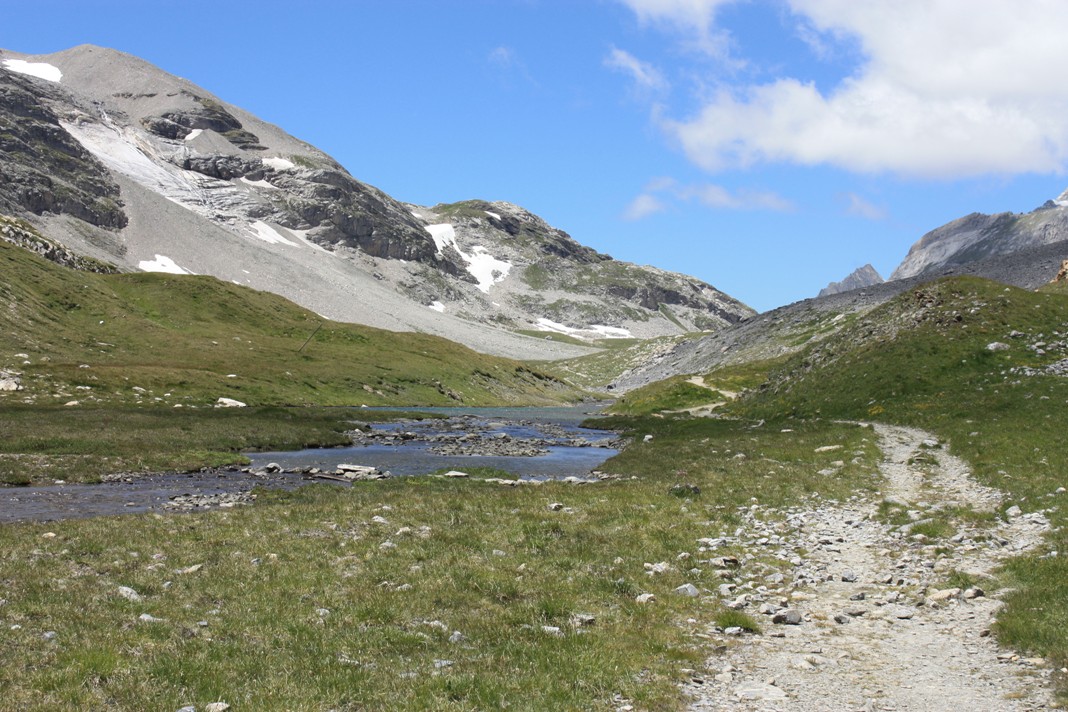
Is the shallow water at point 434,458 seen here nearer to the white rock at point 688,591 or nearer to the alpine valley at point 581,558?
the alpine valley at point 581,558

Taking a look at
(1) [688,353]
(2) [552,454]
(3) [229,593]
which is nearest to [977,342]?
(2) [552,454]

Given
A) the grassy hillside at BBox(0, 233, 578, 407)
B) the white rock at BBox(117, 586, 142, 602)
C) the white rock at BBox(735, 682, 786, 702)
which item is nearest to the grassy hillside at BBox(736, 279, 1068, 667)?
the white rock at BBox(735, 682, 786, 702)

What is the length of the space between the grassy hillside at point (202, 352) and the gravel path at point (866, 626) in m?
61.5

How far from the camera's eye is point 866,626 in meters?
13.1

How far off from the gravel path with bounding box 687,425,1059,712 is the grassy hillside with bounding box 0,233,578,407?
202ft

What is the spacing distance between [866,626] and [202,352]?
343 feet

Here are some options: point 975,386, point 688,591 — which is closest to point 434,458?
point 688,591

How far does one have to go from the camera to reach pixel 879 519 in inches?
842

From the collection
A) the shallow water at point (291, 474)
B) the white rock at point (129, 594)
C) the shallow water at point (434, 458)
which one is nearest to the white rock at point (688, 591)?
the white rock at point (129, 594)

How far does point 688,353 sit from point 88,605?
169643 mm

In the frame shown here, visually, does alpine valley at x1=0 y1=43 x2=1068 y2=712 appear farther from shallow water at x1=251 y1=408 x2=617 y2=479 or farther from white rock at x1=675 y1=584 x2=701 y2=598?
shallow water at x1=251 y1=408 x2=617 y2=479

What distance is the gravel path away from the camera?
999 cm

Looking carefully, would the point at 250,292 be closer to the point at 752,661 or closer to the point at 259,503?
the point at 259,503

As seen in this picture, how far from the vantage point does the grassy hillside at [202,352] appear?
2805 inches
